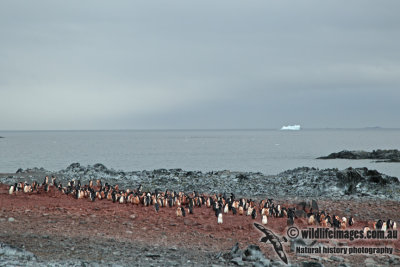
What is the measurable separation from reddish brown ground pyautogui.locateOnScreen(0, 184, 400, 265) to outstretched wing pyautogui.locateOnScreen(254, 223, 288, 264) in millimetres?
180

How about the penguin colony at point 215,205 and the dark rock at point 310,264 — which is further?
the penguin colony at point 215,205

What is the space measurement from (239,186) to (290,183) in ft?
11.8

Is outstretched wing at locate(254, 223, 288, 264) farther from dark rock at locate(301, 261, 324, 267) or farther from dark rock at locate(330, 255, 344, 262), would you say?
dark rock at locate(330, 255, 344, 262)

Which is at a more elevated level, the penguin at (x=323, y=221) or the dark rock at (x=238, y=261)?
the penguin at (x=323, y=221)

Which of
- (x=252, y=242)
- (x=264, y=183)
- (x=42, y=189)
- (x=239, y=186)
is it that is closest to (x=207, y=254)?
(x=252, y=242)

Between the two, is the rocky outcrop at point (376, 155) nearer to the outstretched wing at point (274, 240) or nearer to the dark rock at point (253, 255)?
the outstretched wing at point (274, 240)

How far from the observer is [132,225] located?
567 inches

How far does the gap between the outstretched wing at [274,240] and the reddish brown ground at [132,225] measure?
7.1 inches

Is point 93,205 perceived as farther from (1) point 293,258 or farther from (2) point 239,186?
(2) point 239,186

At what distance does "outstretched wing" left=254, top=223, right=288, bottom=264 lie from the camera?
1215 cm

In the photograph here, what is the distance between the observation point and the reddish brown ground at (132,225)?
1305 centimetres

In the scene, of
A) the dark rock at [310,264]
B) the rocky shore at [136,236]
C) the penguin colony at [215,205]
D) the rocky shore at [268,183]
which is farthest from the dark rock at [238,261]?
the rocky shore at [268,183]

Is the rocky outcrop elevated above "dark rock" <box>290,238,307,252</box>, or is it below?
above

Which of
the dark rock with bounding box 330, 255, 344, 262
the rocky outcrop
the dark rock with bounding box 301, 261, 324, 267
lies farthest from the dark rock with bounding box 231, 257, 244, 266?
the rocky outcrop
